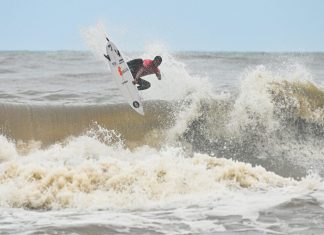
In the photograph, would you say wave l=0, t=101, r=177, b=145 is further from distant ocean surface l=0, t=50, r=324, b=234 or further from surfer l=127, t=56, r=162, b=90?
surfer l=127, t=56, r=162, b=90

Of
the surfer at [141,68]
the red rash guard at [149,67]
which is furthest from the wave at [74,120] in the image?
the red rash guard at [149,67]

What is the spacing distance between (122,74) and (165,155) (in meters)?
2.04

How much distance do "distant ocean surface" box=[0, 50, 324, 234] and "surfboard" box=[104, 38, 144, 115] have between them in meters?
1.06

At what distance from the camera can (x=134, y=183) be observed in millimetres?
8344

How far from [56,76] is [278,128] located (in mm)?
9651

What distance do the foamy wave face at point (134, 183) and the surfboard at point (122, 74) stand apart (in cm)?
168

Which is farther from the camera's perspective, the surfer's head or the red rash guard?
the red rash guard

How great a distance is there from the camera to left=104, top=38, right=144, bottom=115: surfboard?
10594 millimetres

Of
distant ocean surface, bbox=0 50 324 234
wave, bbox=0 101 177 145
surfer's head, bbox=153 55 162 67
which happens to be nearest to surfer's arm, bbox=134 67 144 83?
surfer's head, bbox=153 55 162 67

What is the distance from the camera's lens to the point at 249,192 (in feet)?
27.2

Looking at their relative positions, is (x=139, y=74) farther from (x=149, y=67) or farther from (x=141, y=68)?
(x=149, y=67)

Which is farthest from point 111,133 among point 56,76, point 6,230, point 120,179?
point 56,76

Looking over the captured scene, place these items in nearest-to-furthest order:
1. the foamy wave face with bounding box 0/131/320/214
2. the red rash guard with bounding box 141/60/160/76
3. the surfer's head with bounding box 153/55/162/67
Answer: the foamy wave face with bounding box 0/131/320/214 < the surfer's head with bounding box 153/55/162/67 < the red rash guard with bounding box 141/60/160/76

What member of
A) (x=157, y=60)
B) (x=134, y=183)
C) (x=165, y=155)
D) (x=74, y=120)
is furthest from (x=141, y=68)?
(x=134, y=183)
